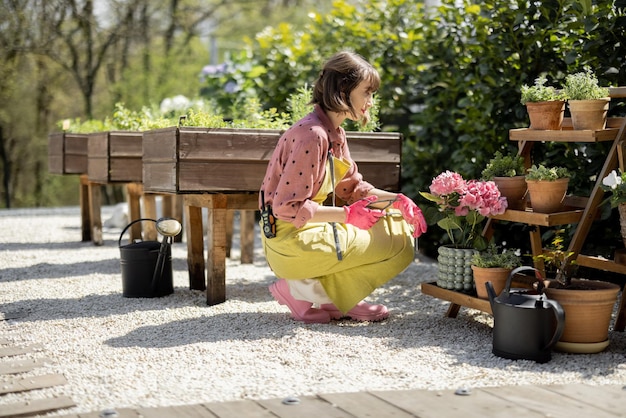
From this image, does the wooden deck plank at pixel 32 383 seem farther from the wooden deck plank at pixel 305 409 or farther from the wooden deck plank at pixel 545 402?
the wooden deck plank at pixel 545 402

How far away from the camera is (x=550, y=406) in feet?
8.30

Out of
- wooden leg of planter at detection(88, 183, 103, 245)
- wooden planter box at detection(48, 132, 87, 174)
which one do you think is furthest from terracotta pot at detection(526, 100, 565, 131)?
wooden planter box at detection(48, 132, 87, 174)

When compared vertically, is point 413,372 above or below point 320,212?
below

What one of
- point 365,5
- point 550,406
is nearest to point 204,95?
point 365,5

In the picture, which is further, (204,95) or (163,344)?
(204,95)

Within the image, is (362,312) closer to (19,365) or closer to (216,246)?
(216,246)

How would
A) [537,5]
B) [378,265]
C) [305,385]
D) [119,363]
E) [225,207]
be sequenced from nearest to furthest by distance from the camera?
1. [305,385]
2. [119,363]
3. [378,265]
4. [225,207]
5. [537,5]

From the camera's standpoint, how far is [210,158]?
13.6 ft

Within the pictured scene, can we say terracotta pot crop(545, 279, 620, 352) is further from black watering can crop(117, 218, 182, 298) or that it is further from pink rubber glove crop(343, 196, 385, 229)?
black watering can crop(117, 218, 182, 298)

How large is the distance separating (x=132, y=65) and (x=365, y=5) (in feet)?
24.9

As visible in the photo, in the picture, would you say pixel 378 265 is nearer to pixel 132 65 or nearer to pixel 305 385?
pixel 305 385

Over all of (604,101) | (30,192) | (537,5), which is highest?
(537,5)

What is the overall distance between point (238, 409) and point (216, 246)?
180 centimetres

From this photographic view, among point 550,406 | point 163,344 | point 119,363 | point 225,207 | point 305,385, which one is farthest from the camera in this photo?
point 225,207
